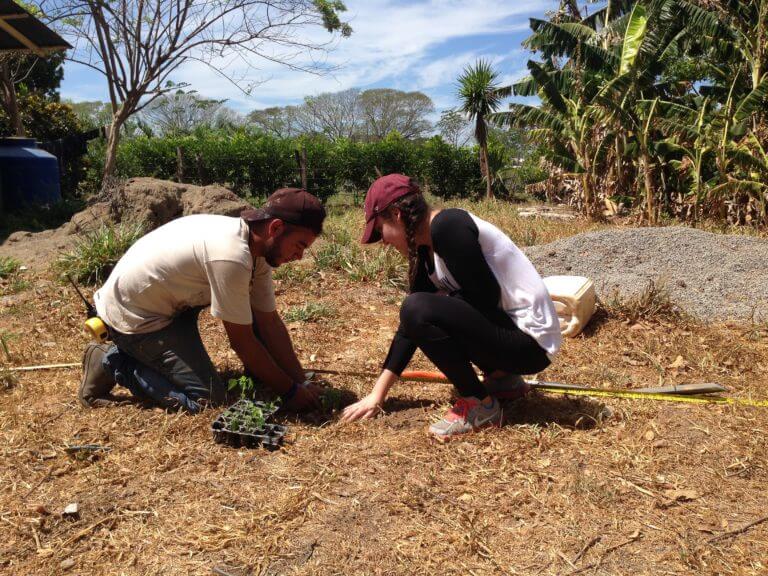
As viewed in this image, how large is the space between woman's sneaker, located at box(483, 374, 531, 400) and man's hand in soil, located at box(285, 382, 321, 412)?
896mm

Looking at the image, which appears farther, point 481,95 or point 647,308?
point 481,95

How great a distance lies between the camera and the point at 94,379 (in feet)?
10.4

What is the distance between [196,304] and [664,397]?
8.19 feet

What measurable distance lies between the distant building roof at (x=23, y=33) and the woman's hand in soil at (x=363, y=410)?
763 centimetres

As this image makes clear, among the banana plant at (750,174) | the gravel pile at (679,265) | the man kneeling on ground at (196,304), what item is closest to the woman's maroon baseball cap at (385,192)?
the man kneeling on ground at (196,304)

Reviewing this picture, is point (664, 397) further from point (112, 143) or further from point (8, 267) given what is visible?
point (112, 143)

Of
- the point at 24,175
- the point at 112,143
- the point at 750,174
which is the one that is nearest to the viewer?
the point at 750,174

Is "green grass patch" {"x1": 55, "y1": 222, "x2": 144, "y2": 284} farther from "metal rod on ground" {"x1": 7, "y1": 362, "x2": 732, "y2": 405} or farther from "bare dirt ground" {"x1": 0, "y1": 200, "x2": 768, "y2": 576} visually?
"bare dirt ground" {"x1": 0, "y1": 200, "x2": 768, "y2": 576}

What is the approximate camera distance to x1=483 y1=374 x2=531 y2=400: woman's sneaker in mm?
3129

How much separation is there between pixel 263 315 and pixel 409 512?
1.39m

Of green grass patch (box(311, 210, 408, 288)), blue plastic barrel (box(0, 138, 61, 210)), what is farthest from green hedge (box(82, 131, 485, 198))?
green grass patch (box(311, 210, 408, 288))

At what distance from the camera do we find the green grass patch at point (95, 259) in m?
5.82

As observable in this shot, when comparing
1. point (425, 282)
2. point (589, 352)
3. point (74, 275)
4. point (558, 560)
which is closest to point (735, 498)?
point (558, 560)

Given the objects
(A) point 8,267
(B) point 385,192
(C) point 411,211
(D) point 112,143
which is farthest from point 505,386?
(D) point 112,143
